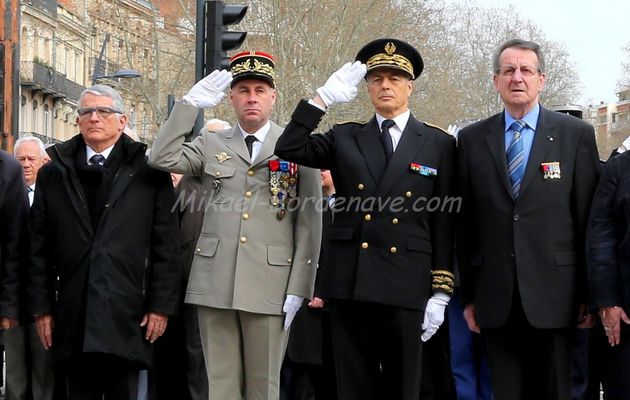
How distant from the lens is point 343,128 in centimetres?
670

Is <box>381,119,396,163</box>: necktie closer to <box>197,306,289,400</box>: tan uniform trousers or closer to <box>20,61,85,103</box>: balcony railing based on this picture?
<box>197,306,289,400</box>: tan uniform trousers

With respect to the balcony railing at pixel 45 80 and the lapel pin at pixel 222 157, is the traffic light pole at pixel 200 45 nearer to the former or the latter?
the lapel pin at pixel 222 157

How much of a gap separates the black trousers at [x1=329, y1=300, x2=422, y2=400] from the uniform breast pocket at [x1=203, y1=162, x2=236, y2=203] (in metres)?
1.10

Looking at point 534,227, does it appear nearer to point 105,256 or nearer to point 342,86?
point 342,86

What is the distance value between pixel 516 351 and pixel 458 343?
1844 millimetres

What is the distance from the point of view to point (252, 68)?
698 cm

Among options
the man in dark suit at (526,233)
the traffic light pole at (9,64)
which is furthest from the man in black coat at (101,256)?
the traffic light pole at (9,64)

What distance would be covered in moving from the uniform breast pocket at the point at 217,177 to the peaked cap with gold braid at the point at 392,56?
1.10 metres

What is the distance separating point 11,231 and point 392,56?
2.69 metres

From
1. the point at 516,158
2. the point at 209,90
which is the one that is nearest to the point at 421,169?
the point at 516,158

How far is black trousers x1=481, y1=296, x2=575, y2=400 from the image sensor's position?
623 cm

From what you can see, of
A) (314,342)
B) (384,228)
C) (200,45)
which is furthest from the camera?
(200,45)

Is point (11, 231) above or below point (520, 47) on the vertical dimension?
below

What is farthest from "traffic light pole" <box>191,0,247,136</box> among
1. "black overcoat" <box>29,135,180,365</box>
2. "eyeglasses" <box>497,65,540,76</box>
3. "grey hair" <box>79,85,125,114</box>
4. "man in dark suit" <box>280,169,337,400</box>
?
"eyeglasses" <box>497,65,540,76</box>
